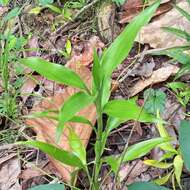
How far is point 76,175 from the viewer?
4.81 feet

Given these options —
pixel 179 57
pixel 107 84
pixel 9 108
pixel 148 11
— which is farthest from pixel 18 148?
pixel 148 11

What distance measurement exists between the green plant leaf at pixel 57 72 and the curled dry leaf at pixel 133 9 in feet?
2.91

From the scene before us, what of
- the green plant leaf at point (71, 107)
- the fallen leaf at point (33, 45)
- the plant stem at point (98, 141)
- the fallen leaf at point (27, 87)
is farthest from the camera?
the fallen leaf at point (33, 45)

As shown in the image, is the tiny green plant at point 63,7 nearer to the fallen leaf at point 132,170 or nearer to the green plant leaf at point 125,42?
the fallen leaf at point 132,170

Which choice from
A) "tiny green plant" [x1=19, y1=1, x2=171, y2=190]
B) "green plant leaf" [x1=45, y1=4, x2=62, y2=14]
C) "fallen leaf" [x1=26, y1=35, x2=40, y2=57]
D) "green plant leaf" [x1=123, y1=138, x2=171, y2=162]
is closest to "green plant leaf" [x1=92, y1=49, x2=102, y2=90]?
"tiny green plant" [x1=19, y1=1, x2=171, y2=190]

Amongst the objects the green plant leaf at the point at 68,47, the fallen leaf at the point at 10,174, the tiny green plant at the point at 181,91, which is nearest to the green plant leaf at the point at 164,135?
the tiny green plant at the point at 181,91

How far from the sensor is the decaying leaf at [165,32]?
72.7 inches

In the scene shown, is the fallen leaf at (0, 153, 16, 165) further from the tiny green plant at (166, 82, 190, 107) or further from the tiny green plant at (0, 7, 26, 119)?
the tiny green plant at (166, 82, 190, 107)

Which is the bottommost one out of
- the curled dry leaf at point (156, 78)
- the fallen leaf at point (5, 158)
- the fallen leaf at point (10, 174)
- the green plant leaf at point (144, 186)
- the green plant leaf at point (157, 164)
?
the fallen leaf at point (10, 174)

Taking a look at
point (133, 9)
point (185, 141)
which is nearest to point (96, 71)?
point (185, 141)

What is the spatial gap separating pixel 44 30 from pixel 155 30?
54 centimetres

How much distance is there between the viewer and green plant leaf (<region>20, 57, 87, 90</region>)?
1.17m

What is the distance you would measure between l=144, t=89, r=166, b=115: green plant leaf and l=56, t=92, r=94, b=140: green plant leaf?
46 centimetres

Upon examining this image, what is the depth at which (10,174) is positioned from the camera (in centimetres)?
161
